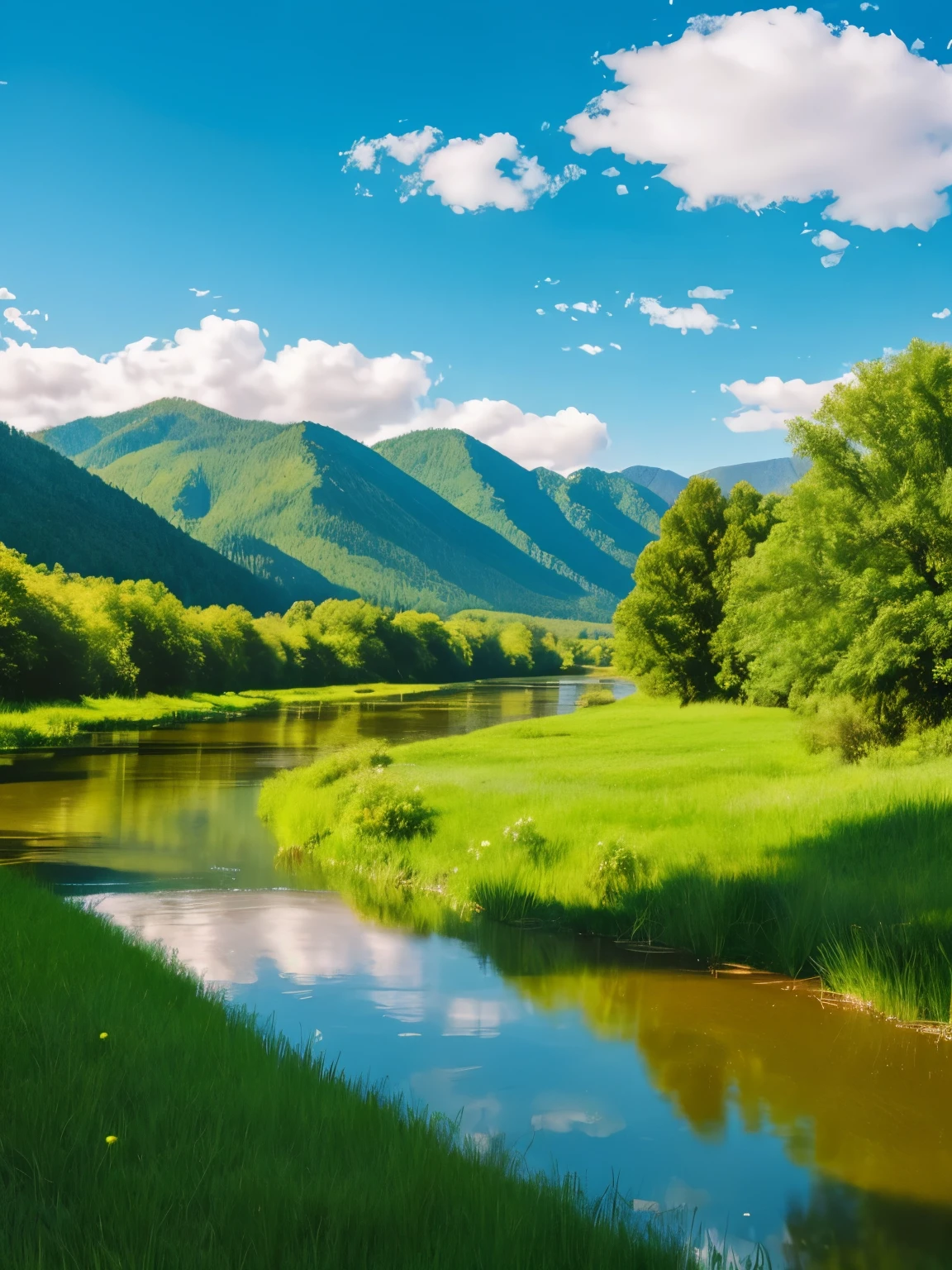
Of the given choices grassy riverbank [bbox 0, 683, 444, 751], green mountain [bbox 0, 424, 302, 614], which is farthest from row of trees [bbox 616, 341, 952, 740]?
green mountain [bbox 0, 424, 302, 614]

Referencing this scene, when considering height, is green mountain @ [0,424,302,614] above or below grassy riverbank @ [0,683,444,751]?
above

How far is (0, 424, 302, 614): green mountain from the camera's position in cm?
15650

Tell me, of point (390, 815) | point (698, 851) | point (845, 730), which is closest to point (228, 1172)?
point (698, 851)

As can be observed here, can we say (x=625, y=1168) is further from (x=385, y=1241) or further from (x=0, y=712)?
(x=0, y=712)

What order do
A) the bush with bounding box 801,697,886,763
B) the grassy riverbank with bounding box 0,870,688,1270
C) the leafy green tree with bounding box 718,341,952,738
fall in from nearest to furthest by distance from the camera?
the grassy riverbank with bounding box 0,870,688,1270 < the leafy green tree with bounding box 718,341,952,738 < the bush with bounding box 801,697,886,763

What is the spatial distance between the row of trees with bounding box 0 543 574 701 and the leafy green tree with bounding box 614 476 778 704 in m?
38.2

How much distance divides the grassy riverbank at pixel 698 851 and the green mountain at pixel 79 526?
13875 centimetres

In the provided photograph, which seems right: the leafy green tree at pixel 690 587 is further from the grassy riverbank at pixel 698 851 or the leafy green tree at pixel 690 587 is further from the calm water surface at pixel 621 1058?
the calm water surface at pixel 621 1058

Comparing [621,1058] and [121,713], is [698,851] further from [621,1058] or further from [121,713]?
[121,713]

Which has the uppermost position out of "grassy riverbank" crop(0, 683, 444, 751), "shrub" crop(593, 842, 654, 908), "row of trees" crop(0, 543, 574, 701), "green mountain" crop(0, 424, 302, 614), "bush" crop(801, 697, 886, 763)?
"green mountain" crop(0, 424, 302, 614)

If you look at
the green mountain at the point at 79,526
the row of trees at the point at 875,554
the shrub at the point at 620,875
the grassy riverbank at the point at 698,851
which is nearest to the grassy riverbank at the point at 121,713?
the grassy riverbank at the point at 698,851

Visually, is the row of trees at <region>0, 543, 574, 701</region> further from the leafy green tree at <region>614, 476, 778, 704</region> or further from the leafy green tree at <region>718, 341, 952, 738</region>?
the leafy green tree at <region>718, 341, 952, 738</region>

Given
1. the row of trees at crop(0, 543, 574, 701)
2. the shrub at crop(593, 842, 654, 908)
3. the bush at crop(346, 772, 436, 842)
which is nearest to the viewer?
the shrub at crop(593, 842, 654, 908)

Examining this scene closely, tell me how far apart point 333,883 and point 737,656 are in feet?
138
